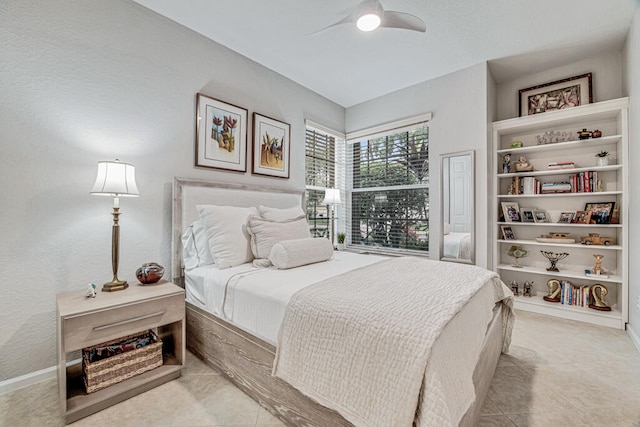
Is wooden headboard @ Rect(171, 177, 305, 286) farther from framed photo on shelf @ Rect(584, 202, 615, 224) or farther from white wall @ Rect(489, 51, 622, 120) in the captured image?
framed photo on shelf @ Rect(584, 202, 615, 224)

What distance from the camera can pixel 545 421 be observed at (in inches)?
57.9

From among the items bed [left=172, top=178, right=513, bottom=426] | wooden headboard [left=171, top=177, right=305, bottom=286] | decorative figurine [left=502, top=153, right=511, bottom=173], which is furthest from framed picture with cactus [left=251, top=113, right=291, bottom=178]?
decorative figurine [left=502, top=153, right=511, bottom=173]

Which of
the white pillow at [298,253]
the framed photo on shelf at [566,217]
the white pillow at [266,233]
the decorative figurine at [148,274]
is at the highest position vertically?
the framed photo on shelf at [566,217]

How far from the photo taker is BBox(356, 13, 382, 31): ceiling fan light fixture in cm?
183

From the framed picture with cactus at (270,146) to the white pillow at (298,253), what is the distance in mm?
1306

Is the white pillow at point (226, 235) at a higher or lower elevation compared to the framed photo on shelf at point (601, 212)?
lower

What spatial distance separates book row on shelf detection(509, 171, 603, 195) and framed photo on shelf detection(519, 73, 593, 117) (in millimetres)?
789

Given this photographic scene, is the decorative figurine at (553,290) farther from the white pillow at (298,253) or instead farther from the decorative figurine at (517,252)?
the white pillow at (298,253)

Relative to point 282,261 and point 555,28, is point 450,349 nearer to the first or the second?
point 282,261

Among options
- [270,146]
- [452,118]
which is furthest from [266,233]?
[452,118]

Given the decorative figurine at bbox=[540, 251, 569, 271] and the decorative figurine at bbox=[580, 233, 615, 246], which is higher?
the decorative figurine at bbox=[580, 233, 615, 246]

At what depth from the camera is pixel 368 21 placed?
74.2 inches

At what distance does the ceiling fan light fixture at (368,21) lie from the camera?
1825mm

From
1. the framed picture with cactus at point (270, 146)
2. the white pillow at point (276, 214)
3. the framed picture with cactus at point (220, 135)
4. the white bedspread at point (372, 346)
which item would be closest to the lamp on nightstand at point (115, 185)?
the framed picture with cactus at point (220, 135)
